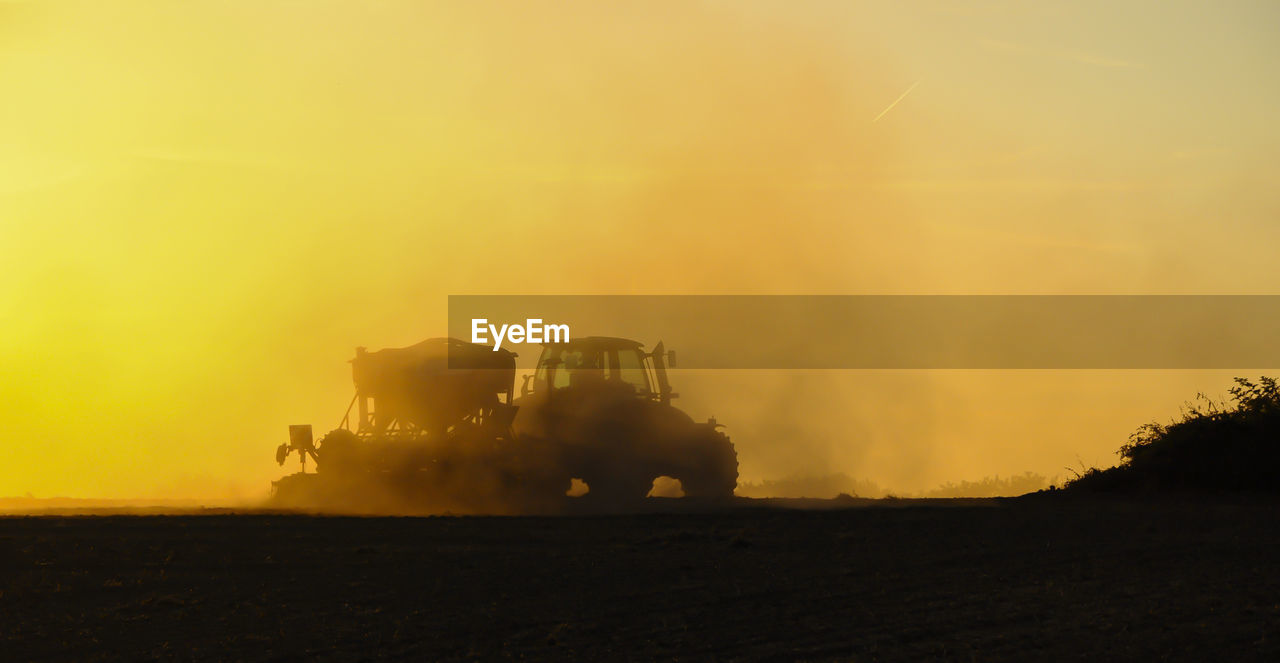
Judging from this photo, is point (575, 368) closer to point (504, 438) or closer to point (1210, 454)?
point (504, 438)

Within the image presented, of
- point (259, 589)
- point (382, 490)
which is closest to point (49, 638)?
point (259, 589)

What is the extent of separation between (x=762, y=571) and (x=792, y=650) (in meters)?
4.17

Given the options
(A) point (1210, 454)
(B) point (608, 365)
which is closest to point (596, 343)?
(B) point (608, 365)

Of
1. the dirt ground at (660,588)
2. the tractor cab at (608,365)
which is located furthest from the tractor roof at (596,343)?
the dirt ground at (660,588)

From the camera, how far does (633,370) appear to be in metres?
29.9

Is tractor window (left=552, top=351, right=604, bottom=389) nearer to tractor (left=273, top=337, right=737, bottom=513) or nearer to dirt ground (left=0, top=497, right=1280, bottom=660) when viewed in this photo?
tractor (left=273, top=337, right=737, bottom=513)

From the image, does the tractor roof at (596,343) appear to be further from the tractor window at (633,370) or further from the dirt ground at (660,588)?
the dirt ground at (660,588)

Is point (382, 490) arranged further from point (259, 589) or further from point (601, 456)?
point (259, 589)

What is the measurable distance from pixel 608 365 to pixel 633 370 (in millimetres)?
609

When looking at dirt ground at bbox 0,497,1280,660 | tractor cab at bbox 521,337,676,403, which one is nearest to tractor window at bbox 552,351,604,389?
tractor cab at bbox 521,337,676,403

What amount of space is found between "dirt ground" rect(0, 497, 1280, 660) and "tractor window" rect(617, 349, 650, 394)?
9199mm

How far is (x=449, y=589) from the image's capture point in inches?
542

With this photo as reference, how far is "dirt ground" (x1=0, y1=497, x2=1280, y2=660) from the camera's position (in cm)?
1085

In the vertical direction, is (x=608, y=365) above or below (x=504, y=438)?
above
